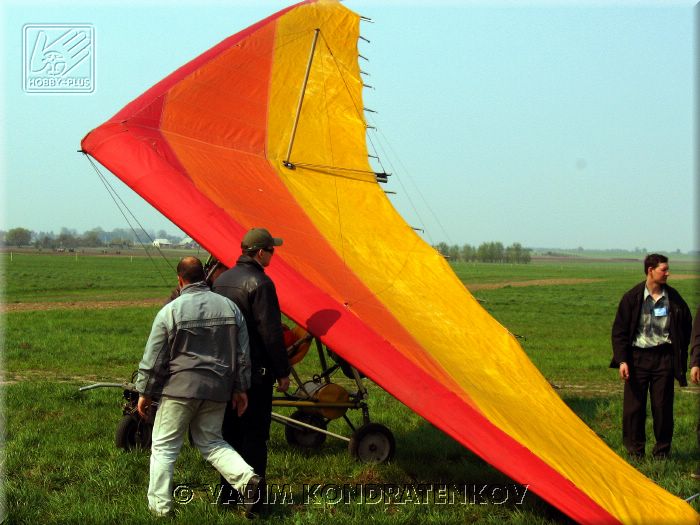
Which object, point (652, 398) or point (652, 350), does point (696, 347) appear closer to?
point (652, 350)

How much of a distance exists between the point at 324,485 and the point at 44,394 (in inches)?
181

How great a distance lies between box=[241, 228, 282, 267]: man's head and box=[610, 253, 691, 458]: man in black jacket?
390cm

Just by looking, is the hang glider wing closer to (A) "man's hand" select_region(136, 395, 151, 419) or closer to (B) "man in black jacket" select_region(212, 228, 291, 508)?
(B) "man in black jacket" select_region(212, 228, 291, 508)

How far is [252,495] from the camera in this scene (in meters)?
4.91

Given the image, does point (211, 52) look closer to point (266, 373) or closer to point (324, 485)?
point (266, 373)

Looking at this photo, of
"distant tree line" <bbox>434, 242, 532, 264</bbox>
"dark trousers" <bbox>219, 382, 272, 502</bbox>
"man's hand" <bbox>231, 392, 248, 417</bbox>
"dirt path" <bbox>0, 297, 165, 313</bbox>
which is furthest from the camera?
"distant tree line" <bbox>434, 242, 532, 264</bbox>

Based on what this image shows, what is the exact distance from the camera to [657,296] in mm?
7250

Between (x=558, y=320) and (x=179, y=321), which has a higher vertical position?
(x=179, y=321)

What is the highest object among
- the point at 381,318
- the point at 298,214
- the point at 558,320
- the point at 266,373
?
the point at 298,214

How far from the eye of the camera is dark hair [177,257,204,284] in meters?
5.07

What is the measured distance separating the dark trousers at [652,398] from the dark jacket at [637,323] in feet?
0.29

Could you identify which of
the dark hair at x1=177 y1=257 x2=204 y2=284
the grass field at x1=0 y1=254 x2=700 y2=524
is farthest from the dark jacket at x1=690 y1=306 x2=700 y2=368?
the dark hair at x1=177 y1=257 x2=204 y2=284

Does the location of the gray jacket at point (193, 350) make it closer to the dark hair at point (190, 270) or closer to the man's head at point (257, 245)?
the dark hair at point (190, 270)

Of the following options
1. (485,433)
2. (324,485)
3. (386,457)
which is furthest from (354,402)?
(485,433)
